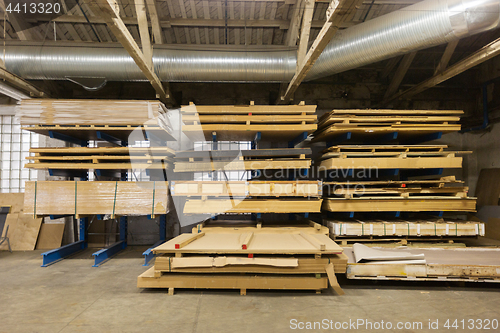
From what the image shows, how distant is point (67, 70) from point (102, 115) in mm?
1140

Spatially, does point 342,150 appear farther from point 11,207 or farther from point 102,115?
point 11,207

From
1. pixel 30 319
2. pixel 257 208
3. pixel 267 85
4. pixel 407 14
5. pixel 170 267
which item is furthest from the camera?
pixel 267 85

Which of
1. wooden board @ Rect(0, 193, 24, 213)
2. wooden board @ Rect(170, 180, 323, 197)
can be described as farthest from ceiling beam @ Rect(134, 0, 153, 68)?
wooden board @ Rect(0, 193, 24, 213)

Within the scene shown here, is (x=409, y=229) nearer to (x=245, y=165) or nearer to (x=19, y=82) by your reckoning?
(x=245, y=165)

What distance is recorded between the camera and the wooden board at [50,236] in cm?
720

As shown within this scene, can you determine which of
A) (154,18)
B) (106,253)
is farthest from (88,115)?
(106,253)

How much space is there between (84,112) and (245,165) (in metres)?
3.63

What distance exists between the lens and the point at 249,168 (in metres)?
5.59

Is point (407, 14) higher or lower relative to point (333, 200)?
higher

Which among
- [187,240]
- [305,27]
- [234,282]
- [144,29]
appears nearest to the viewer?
[234,282]

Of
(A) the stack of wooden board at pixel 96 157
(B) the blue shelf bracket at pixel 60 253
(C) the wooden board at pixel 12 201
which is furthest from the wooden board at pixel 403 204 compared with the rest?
(C) the wooden board at pixel 12 201

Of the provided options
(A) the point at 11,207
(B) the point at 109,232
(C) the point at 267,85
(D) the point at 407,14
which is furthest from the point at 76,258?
(D) the point at 407,14

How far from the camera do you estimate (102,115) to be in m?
5.76

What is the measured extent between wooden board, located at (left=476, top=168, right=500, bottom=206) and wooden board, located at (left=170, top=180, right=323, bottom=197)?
541 cm
